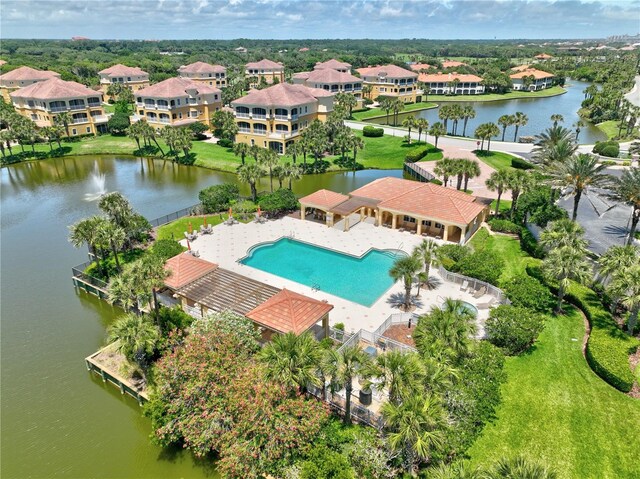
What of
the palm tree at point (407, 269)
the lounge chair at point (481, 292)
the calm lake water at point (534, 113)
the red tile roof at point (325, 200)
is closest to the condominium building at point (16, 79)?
the calm lake water at point (534, 113)

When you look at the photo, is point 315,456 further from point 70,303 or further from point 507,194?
point 507,194

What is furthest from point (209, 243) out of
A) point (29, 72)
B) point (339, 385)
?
point (29, 72)

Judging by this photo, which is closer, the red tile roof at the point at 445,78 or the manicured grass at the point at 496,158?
the manicured grass at the point at 496,158

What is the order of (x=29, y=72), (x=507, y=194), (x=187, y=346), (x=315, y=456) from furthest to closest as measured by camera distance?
1. (x=29, y=72)
2. (x=507, y=194)
3. (x=187, y=346)
4. (x=315, y=456)

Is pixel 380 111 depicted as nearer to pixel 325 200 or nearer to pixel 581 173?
pixel 325 200

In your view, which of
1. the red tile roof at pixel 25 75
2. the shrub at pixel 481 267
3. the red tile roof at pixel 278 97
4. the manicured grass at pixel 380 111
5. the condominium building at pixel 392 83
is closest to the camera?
the shrub at pixel 481 267

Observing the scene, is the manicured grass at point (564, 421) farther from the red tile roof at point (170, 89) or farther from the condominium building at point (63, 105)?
the condominium building at point (63, 105)

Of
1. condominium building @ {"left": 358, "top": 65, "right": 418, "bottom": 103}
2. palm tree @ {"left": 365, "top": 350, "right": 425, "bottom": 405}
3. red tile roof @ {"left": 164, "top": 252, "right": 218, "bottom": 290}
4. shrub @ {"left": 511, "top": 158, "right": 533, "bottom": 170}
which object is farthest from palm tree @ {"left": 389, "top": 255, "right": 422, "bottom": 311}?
condominium building @ {"left": 358, "top": 65, "right": 418, "bottom": 103}
